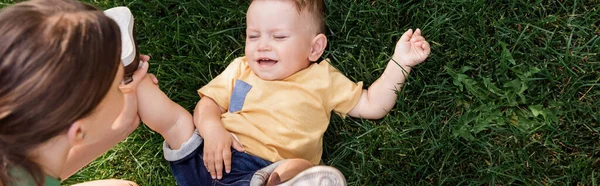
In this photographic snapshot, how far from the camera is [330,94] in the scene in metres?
2.72

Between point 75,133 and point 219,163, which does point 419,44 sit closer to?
point 219,163

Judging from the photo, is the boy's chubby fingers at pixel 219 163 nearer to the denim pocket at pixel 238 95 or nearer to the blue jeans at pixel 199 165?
Answer: the blue jeans at pixel 199 165

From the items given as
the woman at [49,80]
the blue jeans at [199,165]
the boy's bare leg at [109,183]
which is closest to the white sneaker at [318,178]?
the blue jeans at [199,165]

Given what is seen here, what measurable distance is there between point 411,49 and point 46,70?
62.1 inches

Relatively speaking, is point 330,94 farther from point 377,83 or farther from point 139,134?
point 139,134

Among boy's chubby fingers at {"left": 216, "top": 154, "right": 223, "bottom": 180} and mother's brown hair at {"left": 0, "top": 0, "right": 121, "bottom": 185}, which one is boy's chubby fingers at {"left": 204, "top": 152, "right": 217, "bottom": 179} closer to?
boy's chubby fingers at {"left": 216, "top": 154, "right": 223, "bottom": 180}

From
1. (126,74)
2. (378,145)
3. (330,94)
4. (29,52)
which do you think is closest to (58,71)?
(29,52)

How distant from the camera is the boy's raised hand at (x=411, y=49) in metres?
2.70

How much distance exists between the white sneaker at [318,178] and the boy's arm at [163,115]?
0.57 m

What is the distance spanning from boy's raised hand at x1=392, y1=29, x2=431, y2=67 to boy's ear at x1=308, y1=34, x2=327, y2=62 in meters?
0.30

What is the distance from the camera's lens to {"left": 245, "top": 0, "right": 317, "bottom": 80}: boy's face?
264cm

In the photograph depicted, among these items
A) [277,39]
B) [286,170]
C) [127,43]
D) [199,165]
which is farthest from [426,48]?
[127,43]

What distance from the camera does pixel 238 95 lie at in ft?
8.91

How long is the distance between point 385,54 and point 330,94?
0.32 meters
